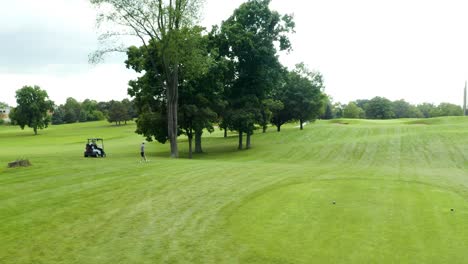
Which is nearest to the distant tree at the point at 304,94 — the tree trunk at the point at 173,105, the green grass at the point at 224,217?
the tree trunk at the point at 173,105

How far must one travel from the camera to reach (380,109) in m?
124

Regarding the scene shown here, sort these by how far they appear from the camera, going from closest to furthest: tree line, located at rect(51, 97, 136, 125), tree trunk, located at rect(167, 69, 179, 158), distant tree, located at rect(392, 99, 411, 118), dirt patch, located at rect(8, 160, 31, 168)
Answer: dirt patch, located at rect(8, 160, 31, 168) < tree trunk, located at rect(167, 69, 179, 158) < tree line, located at rect(51, 97, 136, 125) < distant tree, located at rect(392, 99, 411, 118)

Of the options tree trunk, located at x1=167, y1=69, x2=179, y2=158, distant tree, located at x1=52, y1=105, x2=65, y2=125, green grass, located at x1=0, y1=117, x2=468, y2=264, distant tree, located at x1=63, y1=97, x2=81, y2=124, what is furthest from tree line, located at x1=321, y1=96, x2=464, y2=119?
distant tree, located at x1=52, y1=105, x2=65, y2=125

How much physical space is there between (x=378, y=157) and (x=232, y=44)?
1763 cm

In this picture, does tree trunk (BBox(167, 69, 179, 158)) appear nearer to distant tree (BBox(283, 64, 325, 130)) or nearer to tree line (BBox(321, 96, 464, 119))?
distant tree (BBox(283, 64, 325, 130))

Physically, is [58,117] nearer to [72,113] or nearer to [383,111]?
[72,113]

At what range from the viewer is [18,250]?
8.17 m

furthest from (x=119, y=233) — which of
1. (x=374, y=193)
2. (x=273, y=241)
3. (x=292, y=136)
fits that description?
(x=292, y=136)

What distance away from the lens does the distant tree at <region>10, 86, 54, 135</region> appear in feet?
282

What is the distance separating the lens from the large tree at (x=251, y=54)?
3531cm

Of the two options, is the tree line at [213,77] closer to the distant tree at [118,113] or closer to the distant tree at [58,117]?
the distant tree at [118,113]

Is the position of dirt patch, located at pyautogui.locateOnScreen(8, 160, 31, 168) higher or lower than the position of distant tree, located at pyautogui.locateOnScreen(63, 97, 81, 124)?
lower

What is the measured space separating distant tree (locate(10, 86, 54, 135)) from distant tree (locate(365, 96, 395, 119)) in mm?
103874

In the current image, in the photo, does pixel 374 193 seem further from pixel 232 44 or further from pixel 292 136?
pixel 292 136
